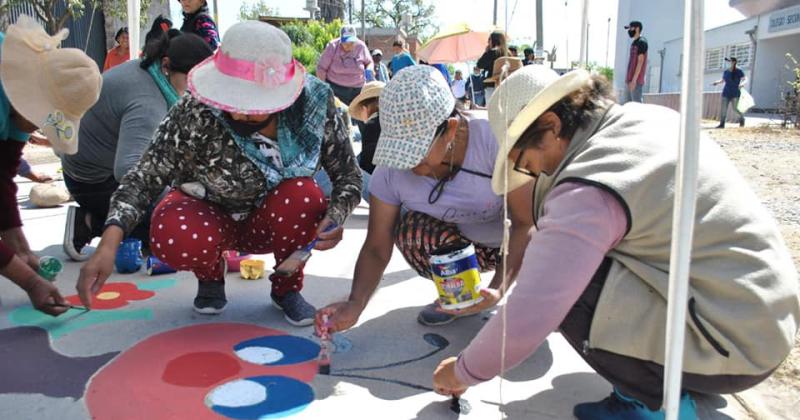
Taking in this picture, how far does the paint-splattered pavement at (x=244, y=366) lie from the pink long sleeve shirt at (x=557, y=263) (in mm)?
387

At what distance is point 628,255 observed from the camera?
1.25 m

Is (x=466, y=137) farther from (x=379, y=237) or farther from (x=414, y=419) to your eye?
(x=414, y=419)

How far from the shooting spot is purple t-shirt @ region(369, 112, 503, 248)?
6.22 ft

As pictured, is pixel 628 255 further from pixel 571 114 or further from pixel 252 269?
pixel 252 269

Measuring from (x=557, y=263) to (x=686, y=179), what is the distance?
1.02 feet

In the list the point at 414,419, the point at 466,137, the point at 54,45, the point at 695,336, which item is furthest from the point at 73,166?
the point at 695,336

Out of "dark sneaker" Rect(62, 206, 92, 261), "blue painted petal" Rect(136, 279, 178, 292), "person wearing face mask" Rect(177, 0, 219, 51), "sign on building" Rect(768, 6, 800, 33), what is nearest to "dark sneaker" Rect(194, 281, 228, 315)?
"blue painted petal" Rect(136, 279, 178, 292)

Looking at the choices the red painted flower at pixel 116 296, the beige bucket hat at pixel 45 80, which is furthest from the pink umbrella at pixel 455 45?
the beige bucket hat at pixel 45 80

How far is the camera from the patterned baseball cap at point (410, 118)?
5.53ft

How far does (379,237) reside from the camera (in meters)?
1.93

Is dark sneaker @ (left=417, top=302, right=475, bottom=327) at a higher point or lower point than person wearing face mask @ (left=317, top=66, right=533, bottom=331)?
lower

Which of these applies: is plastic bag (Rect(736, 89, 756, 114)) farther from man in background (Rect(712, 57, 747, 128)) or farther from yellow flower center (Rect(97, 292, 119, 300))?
yellow flower center (Rect(97, 292, 119, 300))

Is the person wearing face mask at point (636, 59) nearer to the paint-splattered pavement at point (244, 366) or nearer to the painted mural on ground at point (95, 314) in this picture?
the paint-splattered pavement at point (244, 366)

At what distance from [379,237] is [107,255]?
2.47 feet
